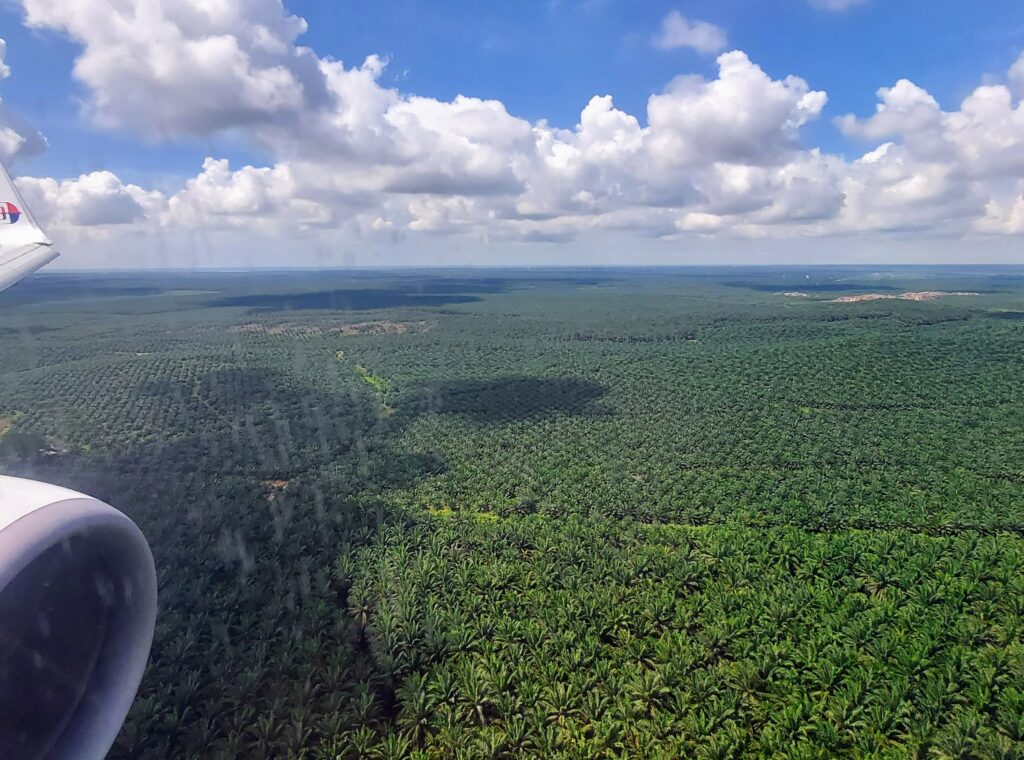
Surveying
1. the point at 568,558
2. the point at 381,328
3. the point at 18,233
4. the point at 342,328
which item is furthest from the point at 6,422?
the point at 381,328

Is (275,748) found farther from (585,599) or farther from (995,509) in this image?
(995,509)

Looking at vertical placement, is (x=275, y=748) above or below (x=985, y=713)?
below

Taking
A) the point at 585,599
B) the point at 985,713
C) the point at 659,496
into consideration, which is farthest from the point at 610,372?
the point at 985,713

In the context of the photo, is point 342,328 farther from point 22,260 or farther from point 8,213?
point 22,260

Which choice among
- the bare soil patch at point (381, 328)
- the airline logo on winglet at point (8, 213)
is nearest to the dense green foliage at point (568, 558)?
the airline logo on winglet at point (8, 213)

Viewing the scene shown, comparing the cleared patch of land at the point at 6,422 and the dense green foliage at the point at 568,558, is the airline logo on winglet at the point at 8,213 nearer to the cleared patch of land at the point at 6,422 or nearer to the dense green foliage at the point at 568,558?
the dense green foliage at the point at 568,558

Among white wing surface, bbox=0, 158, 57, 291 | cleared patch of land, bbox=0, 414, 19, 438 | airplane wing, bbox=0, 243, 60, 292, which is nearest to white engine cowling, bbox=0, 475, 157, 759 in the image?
airplane wing, bbox=0, 243, 60, 292
